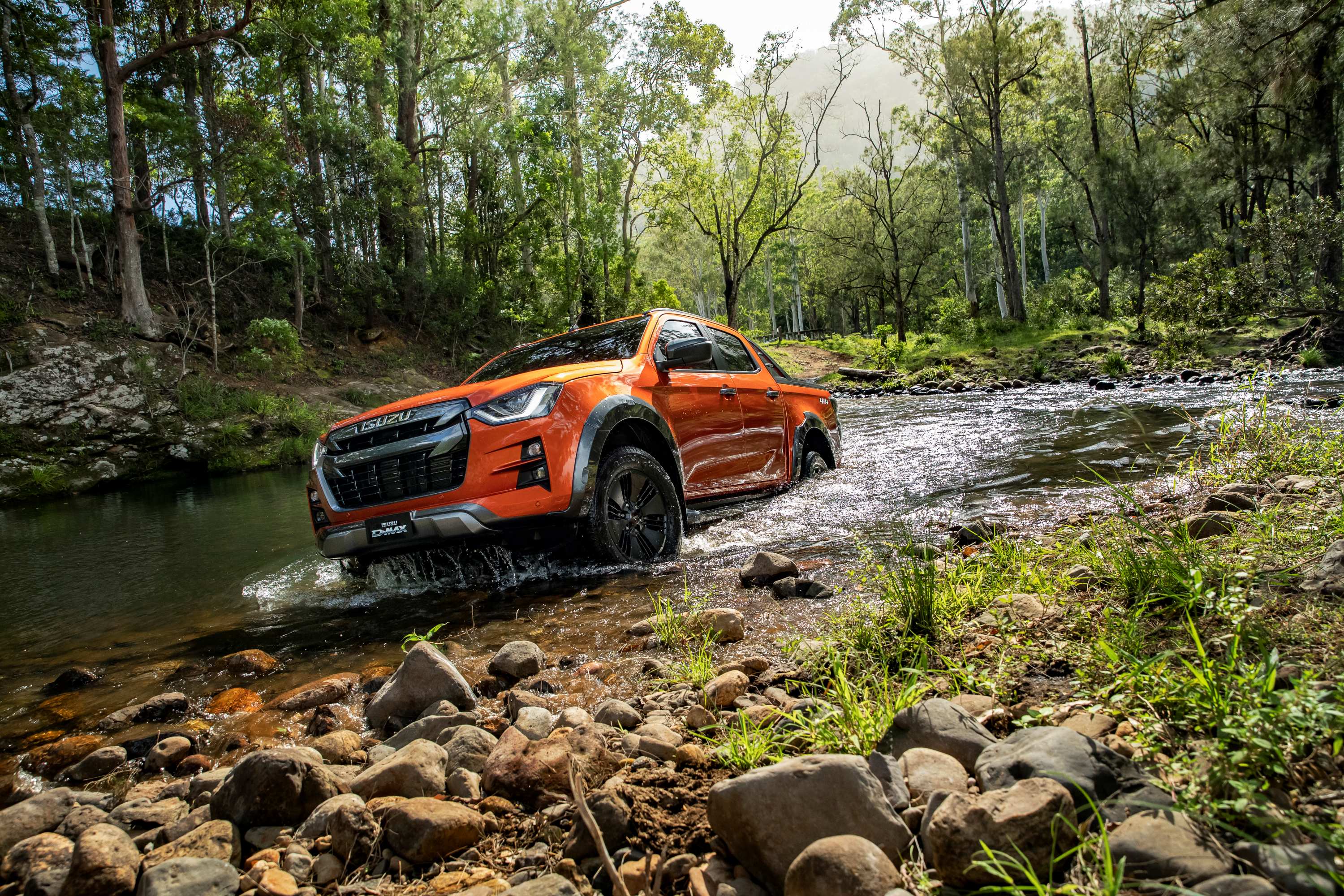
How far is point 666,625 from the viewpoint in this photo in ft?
10.2

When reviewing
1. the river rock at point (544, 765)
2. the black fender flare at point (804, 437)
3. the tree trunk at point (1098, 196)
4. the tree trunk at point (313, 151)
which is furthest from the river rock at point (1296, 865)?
the tree trunk at point (1098, 196)

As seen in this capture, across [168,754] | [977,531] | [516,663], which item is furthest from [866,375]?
[168,754]

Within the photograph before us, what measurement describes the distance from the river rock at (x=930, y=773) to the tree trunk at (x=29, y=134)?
2525 centimetres

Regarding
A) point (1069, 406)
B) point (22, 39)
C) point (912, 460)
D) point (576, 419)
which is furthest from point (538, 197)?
point (576, 419)

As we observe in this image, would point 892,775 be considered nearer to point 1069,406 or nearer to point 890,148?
point 1069,406

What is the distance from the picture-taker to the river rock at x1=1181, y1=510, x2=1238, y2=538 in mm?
3066

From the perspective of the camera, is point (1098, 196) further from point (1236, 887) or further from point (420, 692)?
point (1236, 887)

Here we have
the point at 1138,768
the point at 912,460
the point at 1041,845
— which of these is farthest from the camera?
the point at 912,460

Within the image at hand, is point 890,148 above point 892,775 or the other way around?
above

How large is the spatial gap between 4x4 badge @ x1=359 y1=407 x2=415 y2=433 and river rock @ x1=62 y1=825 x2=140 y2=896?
264 centimetres

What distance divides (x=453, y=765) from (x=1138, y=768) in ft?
5.63

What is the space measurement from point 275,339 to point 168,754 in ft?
63.4

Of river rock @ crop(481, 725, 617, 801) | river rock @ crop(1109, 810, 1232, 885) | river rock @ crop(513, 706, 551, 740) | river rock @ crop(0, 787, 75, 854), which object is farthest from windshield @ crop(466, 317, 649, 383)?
river rock @ crop(1109, 810, 1232, 885)

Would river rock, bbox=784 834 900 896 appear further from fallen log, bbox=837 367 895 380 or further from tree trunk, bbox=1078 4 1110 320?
tree trunk, bbox=1078 4 1110 320
